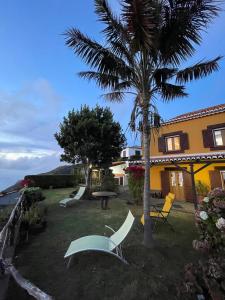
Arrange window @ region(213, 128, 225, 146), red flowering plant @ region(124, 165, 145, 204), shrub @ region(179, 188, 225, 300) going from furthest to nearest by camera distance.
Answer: window @ region(213, 128, 225, 146)
red flowering plant @ region(124, 165, 145, 204)
shrub @ region(179, 188, 225, 300)

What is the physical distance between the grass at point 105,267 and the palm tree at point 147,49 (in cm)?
83

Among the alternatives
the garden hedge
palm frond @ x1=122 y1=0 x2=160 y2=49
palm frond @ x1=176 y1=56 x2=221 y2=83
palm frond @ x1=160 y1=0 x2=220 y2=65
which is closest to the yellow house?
palm frond @ x1=176 y1=56 x2=221 y2=83

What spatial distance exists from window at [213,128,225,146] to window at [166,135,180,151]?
122 inches

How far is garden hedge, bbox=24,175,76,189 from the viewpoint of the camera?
878 inches

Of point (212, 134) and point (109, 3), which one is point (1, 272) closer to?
point (109, 3)

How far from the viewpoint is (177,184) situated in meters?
15.8

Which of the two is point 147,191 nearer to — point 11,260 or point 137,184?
point 11,260

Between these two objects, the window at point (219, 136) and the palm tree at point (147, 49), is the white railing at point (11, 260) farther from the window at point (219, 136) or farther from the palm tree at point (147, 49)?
the window at point (219, 136)

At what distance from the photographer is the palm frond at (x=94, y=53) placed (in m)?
5.94

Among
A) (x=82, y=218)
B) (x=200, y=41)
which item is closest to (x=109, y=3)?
(x=200, y=41)

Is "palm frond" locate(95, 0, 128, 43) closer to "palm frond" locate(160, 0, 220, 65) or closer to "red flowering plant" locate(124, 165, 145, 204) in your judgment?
"palm frond" locate(160, 0, 220, 65)

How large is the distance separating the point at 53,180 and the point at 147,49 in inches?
→ 859

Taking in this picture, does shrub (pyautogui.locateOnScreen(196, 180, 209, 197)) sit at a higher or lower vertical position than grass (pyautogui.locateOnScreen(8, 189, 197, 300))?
higher

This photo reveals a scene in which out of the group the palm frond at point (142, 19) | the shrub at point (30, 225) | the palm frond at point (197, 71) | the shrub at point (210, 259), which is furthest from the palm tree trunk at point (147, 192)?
the shrub at point (30, 225)
